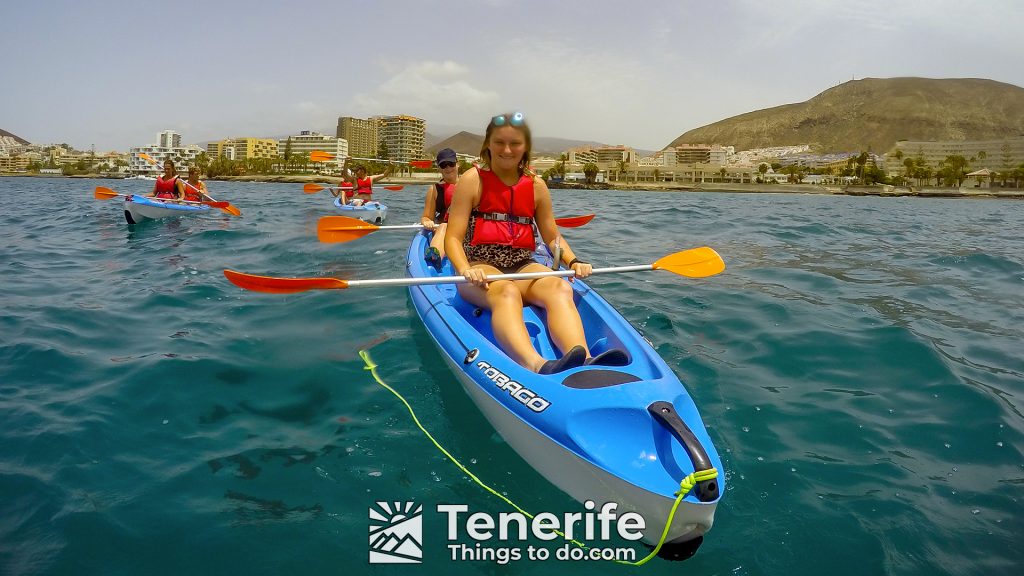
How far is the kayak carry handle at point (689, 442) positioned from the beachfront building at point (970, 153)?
14806 centimetres

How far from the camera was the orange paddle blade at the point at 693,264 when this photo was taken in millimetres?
4677

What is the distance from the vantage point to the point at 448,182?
803 centimetres

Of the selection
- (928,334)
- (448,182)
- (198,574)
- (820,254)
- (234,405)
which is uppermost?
(448,182)

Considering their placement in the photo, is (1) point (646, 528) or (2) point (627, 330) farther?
(2) point (627, 330)

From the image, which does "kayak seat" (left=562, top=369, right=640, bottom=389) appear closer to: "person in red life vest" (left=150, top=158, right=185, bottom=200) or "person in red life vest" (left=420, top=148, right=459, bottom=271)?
"person in red life vest" (left=420, top=148, right=459, bottom=271)

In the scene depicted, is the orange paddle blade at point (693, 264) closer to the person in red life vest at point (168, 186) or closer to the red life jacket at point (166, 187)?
the person in red life vest at point (168, 186)

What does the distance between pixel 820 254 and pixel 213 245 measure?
1164 cm

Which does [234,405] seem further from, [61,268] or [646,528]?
[61,268]

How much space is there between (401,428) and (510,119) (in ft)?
7.41

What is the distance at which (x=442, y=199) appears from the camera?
7.84m

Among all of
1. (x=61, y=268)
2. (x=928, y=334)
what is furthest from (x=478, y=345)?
(x=61, y=268)

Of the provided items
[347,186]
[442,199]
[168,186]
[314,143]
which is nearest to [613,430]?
[442,199]

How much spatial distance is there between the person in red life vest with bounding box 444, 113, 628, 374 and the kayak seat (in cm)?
67

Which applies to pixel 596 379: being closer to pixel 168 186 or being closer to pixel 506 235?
pixel 506 235
